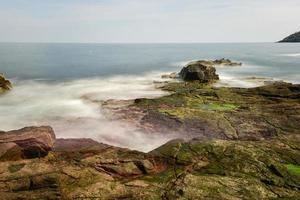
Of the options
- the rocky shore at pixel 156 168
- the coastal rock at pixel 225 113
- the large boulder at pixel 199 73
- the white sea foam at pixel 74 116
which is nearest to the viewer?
the rocky shore at pixel 156 168

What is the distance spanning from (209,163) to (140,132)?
1083 cm

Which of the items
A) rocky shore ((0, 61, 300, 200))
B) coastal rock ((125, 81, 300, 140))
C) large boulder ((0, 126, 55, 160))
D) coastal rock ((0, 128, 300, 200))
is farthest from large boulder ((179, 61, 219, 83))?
large boulder ((0, 126, 55, 160))

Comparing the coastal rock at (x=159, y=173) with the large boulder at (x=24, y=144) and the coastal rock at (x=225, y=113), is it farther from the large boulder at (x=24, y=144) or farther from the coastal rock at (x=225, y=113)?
the coastal rock at (x=225, y=113)

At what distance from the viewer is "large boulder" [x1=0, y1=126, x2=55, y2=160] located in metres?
19.4

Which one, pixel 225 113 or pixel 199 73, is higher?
pixel 225 113

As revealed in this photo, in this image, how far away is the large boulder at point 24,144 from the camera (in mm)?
19375

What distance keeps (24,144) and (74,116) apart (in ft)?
56.5

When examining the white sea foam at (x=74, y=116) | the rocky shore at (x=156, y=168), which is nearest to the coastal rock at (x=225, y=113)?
the rocky shore at (x=156, y=168)

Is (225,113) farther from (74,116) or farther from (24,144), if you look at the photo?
(24,144)

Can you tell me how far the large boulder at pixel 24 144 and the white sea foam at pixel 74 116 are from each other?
24.7ft

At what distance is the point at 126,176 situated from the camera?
18.0 meters

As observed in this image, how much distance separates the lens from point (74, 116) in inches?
1464

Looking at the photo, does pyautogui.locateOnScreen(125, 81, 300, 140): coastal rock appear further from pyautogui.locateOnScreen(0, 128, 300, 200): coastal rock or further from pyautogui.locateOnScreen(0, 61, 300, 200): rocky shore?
pyautogui.locateOnScreen(0, 128, 300, 200): coastal rock

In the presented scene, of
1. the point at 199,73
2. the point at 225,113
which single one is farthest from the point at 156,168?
the point at 199,73
